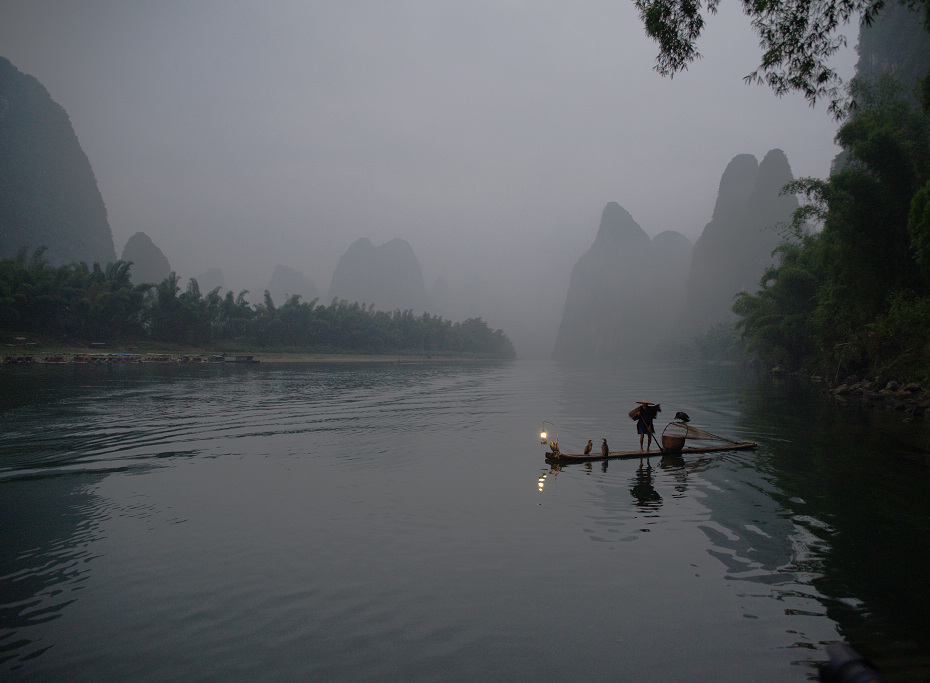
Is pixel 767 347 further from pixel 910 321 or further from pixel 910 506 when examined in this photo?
pixel 910 506

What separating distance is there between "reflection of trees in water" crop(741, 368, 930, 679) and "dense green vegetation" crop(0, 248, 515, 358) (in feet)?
230

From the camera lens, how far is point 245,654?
16.9ft

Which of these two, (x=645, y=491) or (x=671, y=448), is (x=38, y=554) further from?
(x=671, y=448)

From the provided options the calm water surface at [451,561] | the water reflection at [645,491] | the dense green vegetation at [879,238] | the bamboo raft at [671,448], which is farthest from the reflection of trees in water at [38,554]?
the dense green vegetation at [879,238]

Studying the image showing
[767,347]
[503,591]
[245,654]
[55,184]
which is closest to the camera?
[245,654]

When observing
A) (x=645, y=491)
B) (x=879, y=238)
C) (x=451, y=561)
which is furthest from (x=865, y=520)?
(x=879, y=238)

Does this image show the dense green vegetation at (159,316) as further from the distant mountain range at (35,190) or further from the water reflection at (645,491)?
the distant mountain range at (35,190)

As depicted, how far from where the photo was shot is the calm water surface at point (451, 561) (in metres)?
5.08

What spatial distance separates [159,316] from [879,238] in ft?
277

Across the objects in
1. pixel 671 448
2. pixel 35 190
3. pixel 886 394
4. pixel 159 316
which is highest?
pixel 35 190

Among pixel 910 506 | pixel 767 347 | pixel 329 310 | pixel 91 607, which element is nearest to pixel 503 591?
pixel 91 607

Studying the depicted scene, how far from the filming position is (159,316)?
7606 centimetres

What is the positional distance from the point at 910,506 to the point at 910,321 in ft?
→ 57.6

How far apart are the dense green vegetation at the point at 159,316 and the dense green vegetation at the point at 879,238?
73.1 metres
